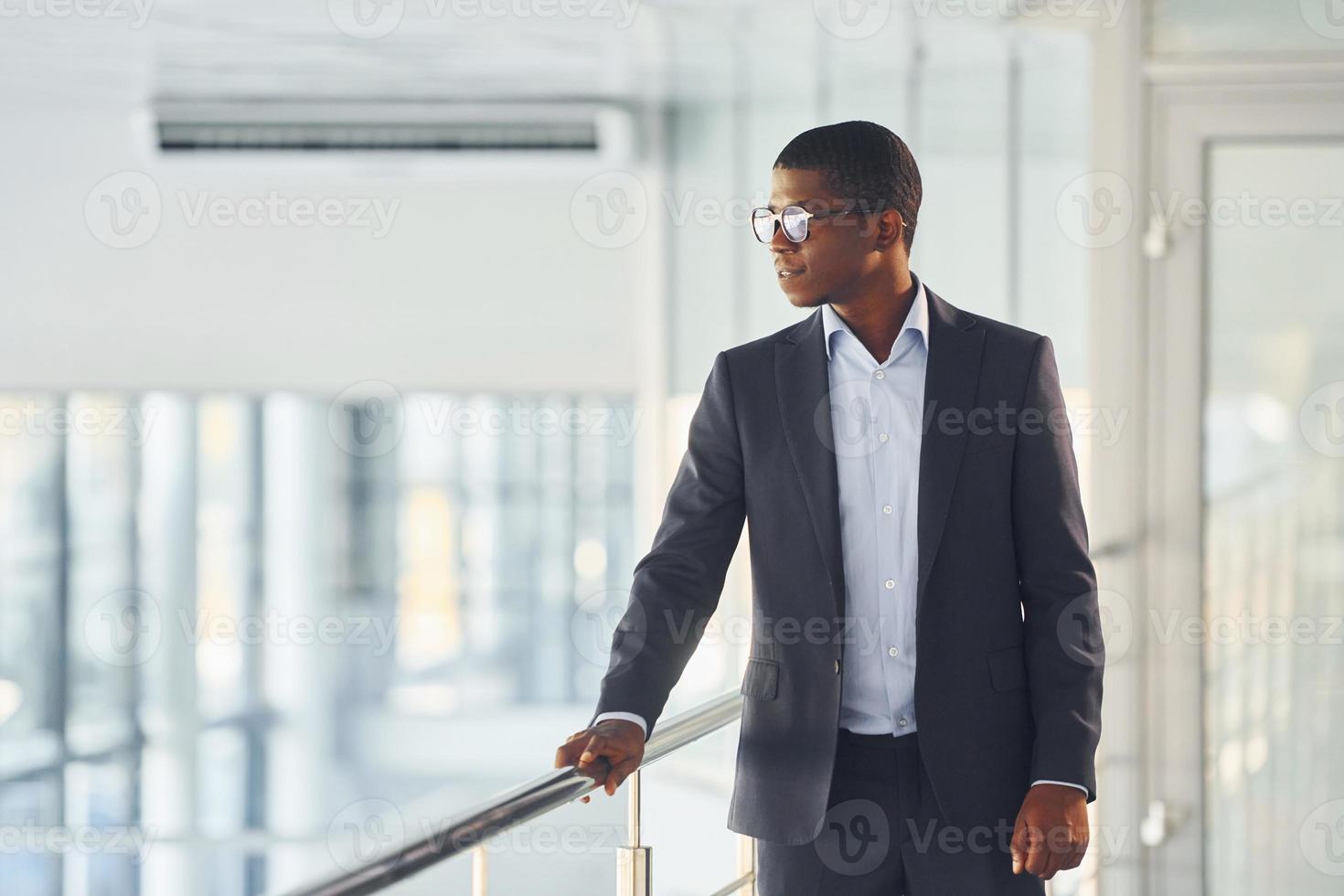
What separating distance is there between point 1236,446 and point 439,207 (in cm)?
293

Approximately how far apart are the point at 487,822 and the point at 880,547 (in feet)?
1.44

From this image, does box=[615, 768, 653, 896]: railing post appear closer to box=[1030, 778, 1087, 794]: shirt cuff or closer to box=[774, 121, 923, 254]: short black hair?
box=[1030, 778, 1087, 794]: shirt cuff

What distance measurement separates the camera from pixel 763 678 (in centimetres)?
127

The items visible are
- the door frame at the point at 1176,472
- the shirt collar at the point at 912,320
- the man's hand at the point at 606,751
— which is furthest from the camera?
the door frame at the point at 1176,472

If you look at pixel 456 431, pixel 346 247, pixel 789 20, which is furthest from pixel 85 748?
pixel 789 20

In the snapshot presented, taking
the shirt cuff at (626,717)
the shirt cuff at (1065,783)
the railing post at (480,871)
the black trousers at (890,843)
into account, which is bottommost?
the railing post at (480,871)

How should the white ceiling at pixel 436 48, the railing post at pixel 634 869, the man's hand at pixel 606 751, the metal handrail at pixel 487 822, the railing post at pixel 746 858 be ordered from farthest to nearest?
1. the white ceiling at pixel 436 48
2. the railing post at pixel 746 858
3. the railing post at pixel 634 869
4. the man's hand at pixel 606 751
5. the metal handrail at pixel 487 822

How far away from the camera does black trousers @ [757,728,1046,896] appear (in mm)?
1209

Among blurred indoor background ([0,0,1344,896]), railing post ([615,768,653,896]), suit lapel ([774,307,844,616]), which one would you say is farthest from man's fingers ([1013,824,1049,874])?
blurred indoor background ([0,0,1344,896])

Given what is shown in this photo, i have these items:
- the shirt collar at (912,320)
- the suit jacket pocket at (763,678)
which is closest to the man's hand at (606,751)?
the suit jacket pocket at (763,678)

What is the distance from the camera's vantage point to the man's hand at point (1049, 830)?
3.85 ft

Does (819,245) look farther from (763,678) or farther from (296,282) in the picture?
(296,282)

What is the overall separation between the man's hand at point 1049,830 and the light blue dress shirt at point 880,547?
124mm

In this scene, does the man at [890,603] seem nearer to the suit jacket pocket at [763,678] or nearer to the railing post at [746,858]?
the suit jacket pocket at [763,678]
